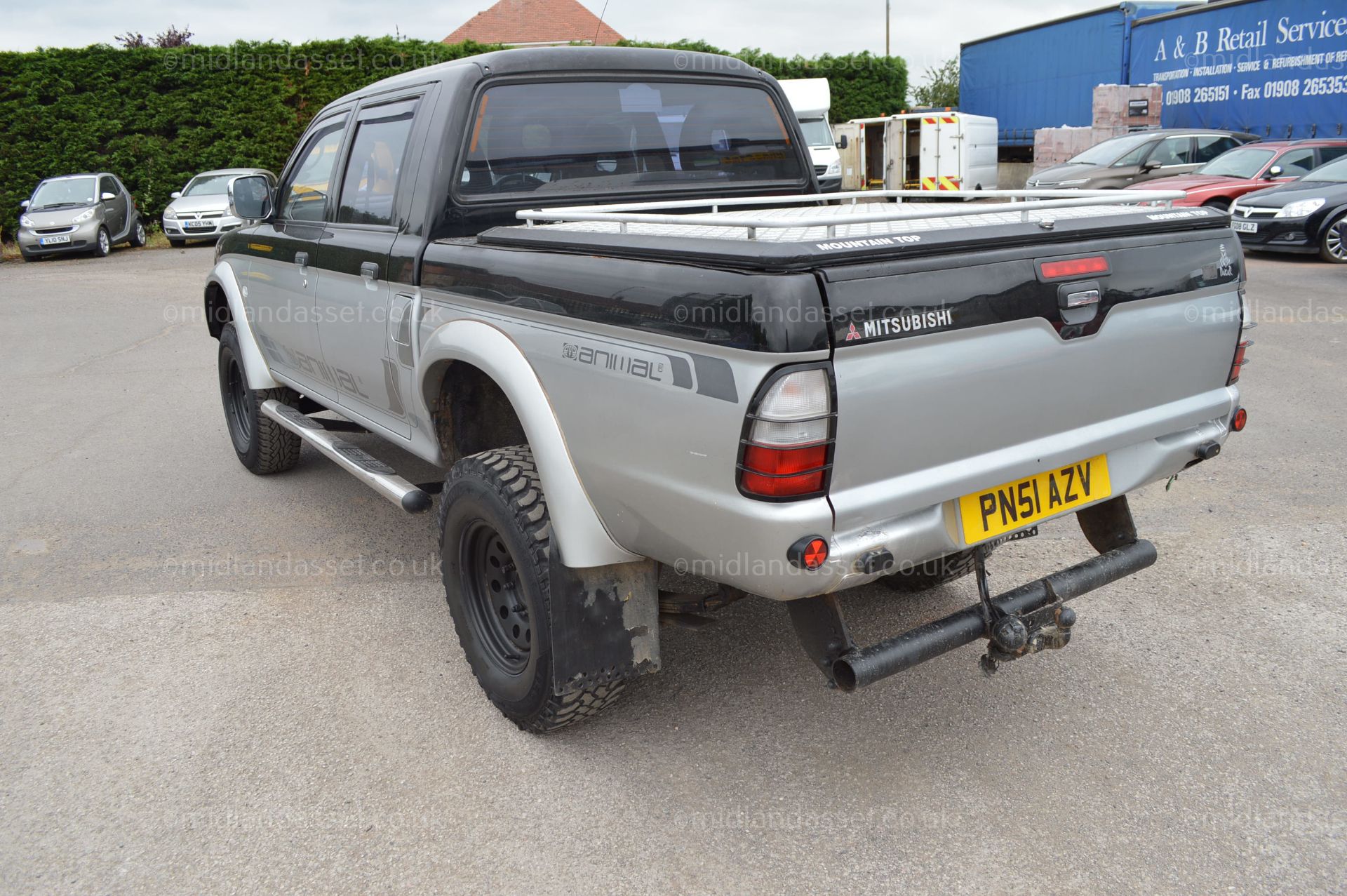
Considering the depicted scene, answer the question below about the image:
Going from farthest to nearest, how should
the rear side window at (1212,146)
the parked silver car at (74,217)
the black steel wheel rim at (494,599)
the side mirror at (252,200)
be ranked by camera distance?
the parked silver car at (74,217), the rear side window at (1212,146), the side mirror at (252,200), the black steel wheel rim at (494,599)

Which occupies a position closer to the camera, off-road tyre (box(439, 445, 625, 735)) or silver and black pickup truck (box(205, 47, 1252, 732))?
silver and black pickup truck (box(205, 47, 1252, 732))

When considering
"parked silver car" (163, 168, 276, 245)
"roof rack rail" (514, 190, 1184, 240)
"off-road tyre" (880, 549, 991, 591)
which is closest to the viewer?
"roof rack rail" (514, 190, 1184, 240)

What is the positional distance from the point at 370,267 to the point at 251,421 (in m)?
2.33

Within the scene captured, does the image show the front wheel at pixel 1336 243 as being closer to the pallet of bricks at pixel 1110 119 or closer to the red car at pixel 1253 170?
the red car at pixel 1253 170

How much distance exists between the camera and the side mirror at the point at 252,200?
16.1 ft

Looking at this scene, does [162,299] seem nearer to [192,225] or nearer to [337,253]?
[192,225]

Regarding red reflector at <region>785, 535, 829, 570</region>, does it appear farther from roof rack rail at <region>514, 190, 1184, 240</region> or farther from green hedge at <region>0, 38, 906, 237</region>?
green hedge at <region>0, 38, 906, 237</region>

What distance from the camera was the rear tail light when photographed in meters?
2.15

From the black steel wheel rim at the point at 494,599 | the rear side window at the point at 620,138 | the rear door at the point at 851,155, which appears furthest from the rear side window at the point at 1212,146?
the black steel wheel rim at the point at 494,599

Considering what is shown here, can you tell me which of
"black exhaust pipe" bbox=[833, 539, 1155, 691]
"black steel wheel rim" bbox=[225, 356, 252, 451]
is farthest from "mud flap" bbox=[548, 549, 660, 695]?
"black steel wheel rim" bbox=[225, 356, 252, 451]

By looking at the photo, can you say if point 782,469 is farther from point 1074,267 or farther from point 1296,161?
point 1296,161

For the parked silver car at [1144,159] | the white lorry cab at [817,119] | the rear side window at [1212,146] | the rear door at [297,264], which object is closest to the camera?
the rear door at [297,264]

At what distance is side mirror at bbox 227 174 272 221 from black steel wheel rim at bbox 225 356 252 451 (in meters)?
1.13

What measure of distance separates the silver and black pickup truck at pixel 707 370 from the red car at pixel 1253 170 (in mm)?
12277
